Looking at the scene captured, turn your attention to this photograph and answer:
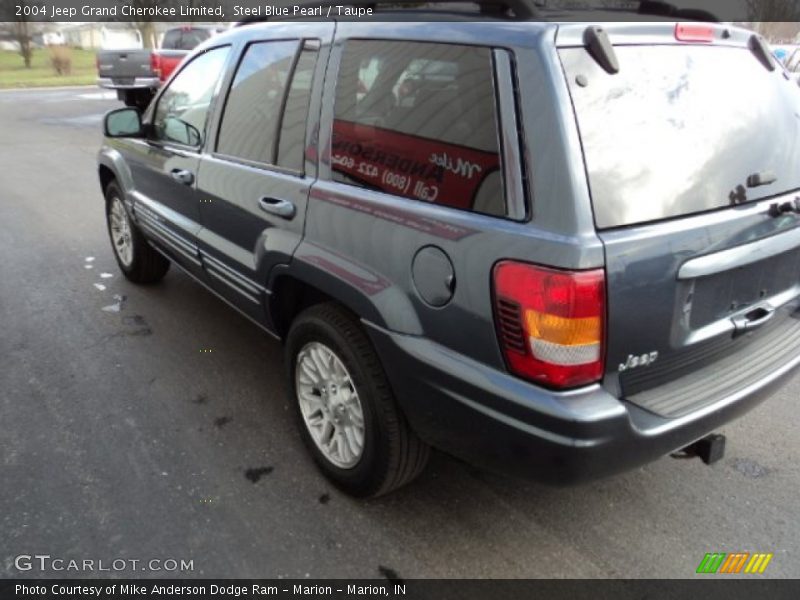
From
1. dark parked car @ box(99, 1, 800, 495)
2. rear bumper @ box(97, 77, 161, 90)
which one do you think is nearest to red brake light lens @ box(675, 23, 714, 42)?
dark parked car @ box(99, 1, 800, 495)

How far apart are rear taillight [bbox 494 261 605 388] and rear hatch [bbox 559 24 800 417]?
0.22ft

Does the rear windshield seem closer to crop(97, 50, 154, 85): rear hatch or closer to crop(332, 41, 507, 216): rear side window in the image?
crop(332, 41, 507, 216): rear side window

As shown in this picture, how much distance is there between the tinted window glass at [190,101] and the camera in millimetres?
3541

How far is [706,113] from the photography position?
84.4 inches

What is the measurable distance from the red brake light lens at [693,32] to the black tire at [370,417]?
1.48m

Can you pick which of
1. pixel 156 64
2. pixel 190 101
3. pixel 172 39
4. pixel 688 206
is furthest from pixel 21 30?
pixel 688 206

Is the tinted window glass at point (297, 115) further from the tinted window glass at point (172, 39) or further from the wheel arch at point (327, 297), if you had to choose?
the tinted window glass at point (172, 39)

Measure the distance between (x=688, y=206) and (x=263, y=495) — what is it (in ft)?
6.37

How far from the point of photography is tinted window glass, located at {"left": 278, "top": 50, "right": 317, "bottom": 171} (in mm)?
2727

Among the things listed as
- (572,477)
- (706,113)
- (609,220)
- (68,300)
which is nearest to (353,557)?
(572,477)

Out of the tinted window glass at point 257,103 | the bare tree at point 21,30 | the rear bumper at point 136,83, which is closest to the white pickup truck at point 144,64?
the rear bumper at point 136,83

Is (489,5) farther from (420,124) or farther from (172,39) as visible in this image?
(172,39)

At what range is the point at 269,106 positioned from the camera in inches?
118

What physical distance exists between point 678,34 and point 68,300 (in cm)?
426
